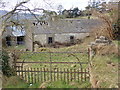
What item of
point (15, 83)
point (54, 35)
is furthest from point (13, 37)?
point (15, 83)

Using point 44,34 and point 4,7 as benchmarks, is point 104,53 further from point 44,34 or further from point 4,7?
point 44,34

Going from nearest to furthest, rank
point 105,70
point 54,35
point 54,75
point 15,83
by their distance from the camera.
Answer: point 105,70
point 15,83
point 54,75
point 54,35

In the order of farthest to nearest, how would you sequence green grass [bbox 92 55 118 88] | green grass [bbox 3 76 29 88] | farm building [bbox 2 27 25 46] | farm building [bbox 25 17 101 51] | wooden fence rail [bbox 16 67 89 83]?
farm building [bbox 25 17 101 51] → farm building [bbox 2 27 25 46] → wooden fence rail [bbox 16 67 89 83] → green grass [bbox 3 76 29 88] → green grass [bbox 92 55 118 88]

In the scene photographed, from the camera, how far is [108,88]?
409 centimetres

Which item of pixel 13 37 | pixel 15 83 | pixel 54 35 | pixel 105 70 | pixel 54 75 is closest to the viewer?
pixel 105 70

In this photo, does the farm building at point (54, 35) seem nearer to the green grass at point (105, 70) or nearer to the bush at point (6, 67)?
the bush at point (6, 67)

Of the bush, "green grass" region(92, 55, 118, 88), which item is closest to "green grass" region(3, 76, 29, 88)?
the bush

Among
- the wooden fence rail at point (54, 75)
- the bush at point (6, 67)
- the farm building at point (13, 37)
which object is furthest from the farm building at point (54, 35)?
the bush at point (6, 67)

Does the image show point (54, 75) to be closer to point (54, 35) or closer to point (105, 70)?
point (105, 70)

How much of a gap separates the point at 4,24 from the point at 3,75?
9.37 m

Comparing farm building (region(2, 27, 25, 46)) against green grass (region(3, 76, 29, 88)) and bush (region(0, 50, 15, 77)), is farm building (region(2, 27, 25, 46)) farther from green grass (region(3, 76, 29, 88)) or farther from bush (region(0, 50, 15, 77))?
green grass (region(3, 76, 29, 88))

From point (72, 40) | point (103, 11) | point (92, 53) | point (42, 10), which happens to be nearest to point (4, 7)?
point (42, 10)

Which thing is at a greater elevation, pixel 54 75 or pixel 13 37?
pixel 13 37

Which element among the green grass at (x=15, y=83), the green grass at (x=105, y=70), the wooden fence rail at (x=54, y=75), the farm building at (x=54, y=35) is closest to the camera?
the green grass at (x=105, y=70)
